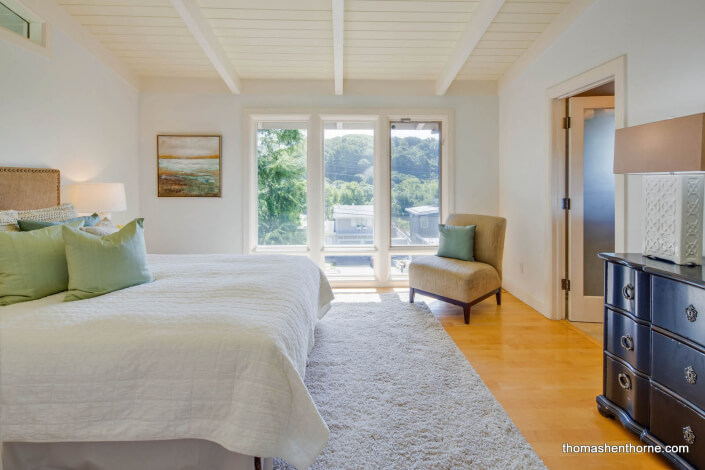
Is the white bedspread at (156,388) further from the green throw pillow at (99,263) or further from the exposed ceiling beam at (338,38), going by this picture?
the exposed ceiling beam at (338,38)

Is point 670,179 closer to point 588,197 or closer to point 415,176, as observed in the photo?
point 588,197

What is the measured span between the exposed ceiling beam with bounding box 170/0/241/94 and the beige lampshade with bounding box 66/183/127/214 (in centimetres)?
154

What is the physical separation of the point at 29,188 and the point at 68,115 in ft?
2.65

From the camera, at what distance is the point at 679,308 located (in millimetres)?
1527

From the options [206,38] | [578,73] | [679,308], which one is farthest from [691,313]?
[206,38]

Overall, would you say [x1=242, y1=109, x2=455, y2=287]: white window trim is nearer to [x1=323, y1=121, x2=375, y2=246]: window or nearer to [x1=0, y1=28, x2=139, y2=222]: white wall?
[x1=323, y1=121, x2=375, y2=246]: window

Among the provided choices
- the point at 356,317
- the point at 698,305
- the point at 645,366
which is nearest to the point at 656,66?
the point at 698,305

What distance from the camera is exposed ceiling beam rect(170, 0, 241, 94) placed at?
9.91 ft

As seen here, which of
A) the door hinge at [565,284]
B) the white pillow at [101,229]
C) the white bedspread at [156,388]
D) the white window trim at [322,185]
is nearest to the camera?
the white bedspread at [156,388]

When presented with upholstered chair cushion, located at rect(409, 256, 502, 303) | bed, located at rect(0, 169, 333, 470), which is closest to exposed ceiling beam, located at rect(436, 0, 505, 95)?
upholstered chair cushion, located at rect(409, 256, 502, 303)

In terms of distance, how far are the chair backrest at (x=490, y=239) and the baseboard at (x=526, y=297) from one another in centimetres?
44

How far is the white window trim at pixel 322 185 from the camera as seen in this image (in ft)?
15.3

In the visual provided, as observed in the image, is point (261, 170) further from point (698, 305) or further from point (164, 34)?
point (698, 305)

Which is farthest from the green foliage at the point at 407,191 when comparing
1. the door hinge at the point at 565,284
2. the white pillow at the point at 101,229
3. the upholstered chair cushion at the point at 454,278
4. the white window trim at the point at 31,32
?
the white window trim at the point at 31,32
